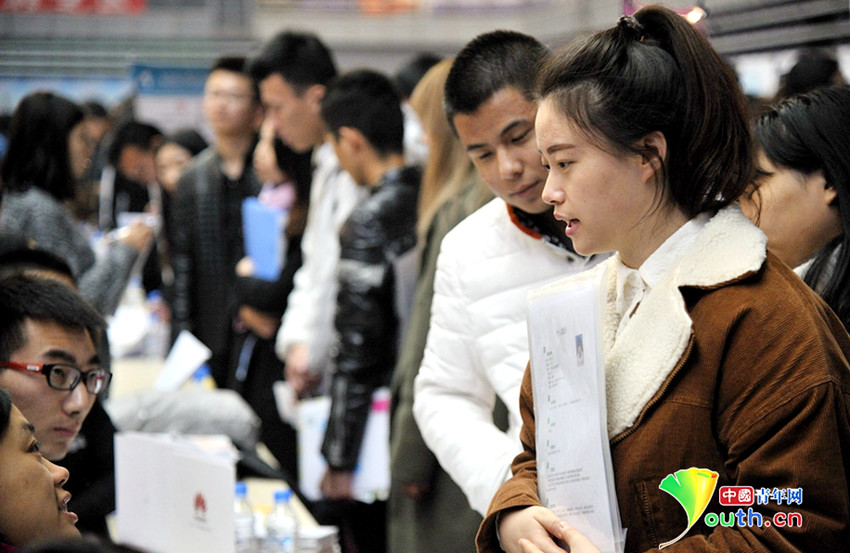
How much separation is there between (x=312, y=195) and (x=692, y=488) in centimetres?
276

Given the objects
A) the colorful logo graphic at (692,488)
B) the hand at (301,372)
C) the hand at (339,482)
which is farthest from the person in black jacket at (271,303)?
the colorful logo graphic at (692,488)

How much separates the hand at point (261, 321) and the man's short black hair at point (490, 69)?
2.26 m

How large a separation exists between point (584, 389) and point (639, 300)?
0.57 ft

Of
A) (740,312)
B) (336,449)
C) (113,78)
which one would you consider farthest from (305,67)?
(113,78)

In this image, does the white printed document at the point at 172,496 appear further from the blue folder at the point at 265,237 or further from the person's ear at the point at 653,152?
the blue folder at the point at 265,237

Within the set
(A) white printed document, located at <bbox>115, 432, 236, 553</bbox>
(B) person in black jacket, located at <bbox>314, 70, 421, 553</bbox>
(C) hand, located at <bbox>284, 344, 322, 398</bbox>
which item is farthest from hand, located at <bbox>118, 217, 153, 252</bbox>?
(A) white printed document, located at <bbox>115, 432, 236, 553</bbox>

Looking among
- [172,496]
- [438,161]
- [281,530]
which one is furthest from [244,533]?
[438,161]

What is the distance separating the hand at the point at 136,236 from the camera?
3.76m

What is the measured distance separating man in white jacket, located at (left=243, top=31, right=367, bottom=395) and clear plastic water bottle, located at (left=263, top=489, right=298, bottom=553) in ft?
3.60

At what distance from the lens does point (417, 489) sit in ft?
7.64

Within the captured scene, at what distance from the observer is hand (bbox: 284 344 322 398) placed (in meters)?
3.62

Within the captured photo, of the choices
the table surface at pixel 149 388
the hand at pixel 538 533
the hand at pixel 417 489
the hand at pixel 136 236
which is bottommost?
the table surface at pixel 149 388

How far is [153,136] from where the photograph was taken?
7.62 metres

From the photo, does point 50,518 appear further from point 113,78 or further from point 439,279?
point 113,78
